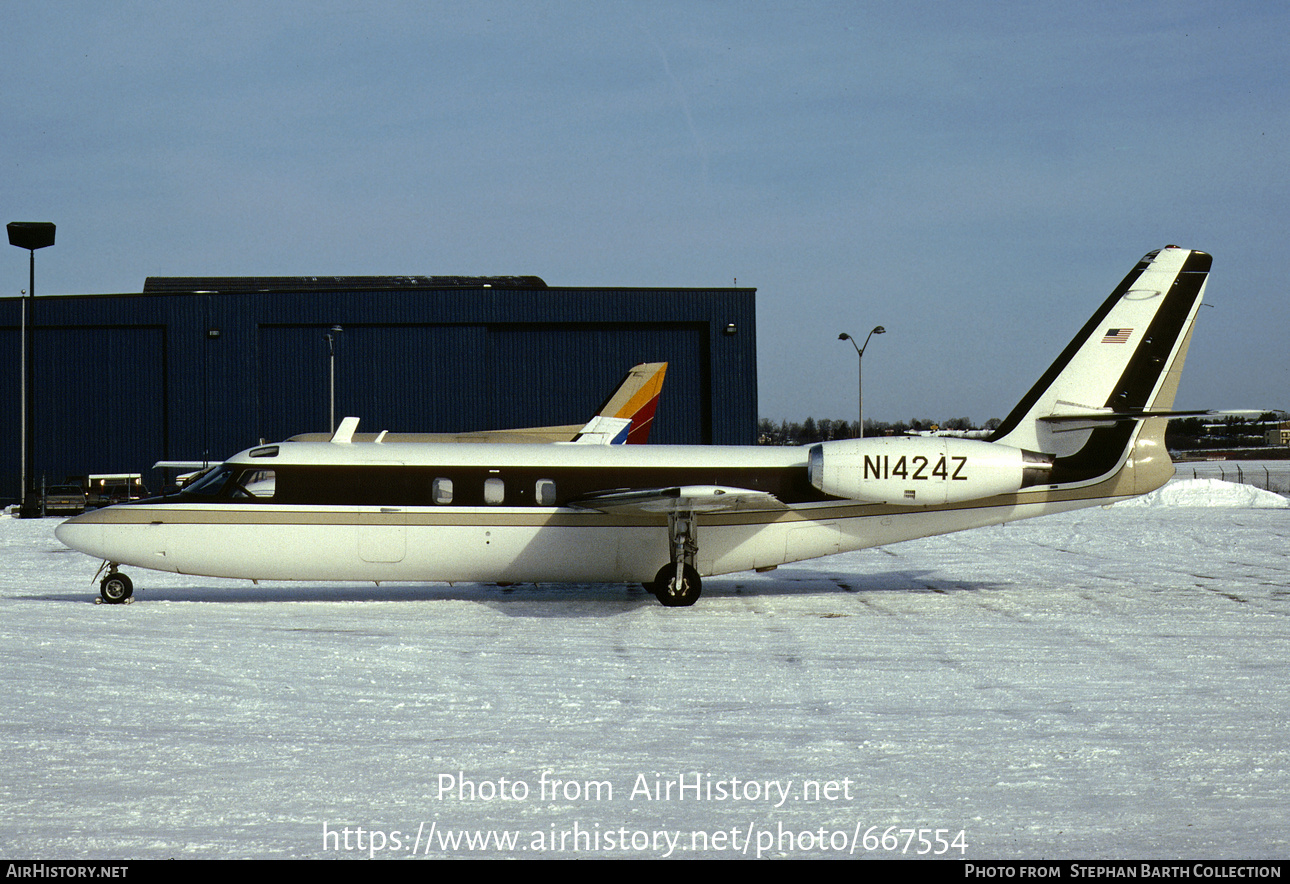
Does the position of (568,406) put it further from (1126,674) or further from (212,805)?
(212,805)

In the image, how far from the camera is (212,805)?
6.44 m

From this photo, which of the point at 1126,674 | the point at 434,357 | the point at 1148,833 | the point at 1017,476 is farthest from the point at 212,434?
the point at 1148,833

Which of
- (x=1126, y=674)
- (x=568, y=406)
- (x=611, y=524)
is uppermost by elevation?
(x=568, y=406)

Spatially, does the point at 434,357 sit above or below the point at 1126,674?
above

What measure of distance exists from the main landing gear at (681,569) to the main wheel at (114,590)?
7.79 meters

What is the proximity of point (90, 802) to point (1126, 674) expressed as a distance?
357 inches

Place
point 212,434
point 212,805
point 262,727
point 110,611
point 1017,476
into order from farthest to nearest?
point 212,434 < point 1017,476 < point 110,611 < point 262,727 < point 212,805

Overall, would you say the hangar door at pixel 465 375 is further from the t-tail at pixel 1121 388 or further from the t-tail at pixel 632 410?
the t-tail at pixel 1121 388

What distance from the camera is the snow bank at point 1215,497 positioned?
41438 mm

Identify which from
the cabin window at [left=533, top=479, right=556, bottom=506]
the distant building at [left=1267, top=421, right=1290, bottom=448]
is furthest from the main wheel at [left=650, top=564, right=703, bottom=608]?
the distant building at [left=1267, top=421, right=1290, bottom=448]

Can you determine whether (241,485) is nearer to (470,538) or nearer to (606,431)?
(470,538)

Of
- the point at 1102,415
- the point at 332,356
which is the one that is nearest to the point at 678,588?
the point at 1102,415

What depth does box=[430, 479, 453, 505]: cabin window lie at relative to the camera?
1645 cm

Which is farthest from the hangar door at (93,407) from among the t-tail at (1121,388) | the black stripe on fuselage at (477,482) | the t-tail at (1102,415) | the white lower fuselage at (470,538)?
the t-tail at (1121,388)
